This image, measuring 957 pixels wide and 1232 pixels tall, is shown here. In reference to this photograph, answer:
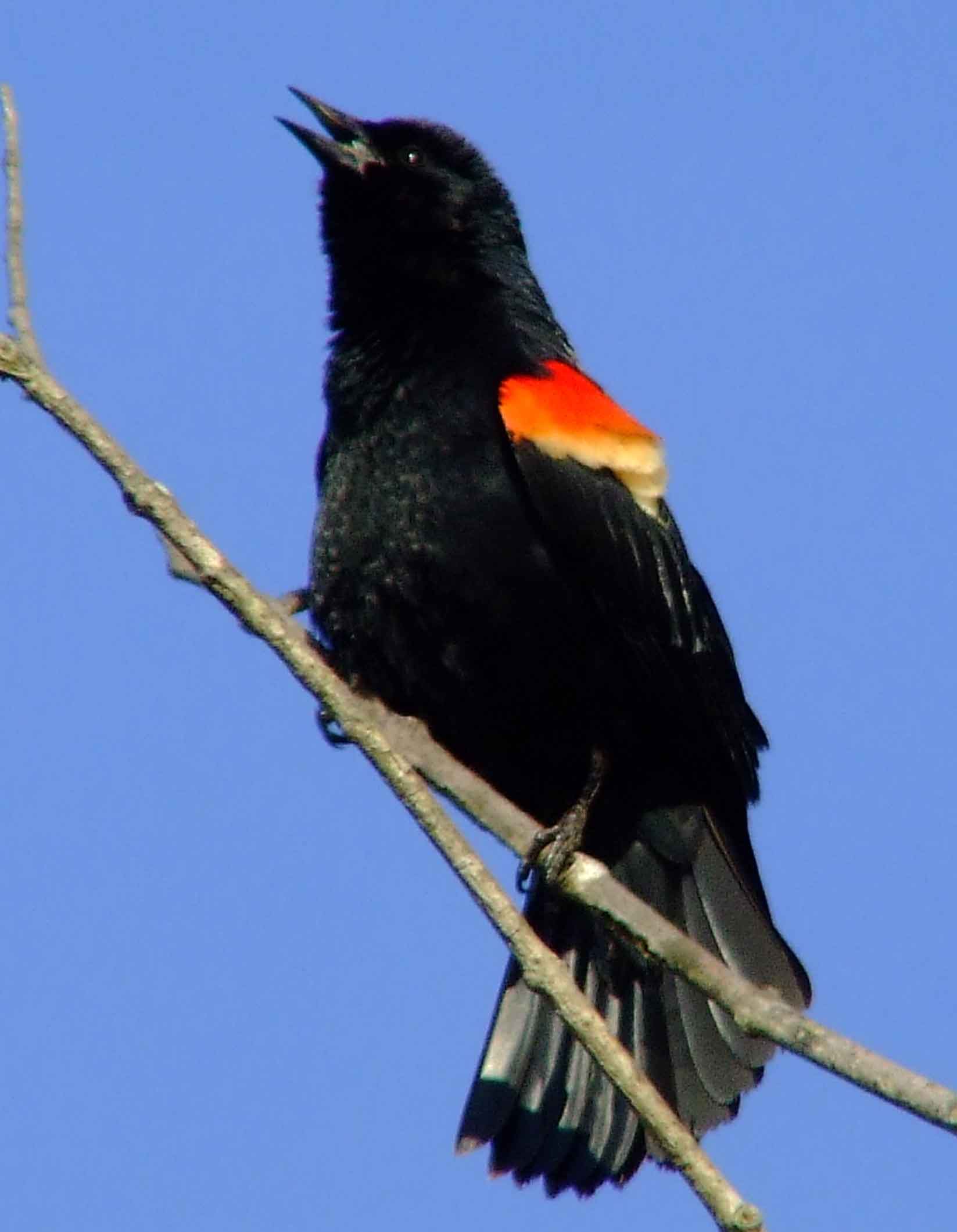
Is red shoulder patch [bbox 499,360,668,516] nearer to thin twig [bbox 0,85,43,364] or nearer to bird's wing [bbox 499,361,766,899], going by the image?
bird's wing [bbox 499,361,766,899]

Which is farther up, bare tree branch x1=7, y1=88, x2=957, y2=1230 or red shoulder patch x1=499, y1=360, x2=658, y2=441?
red shoulder patch x1=499, y1=360, x2=658, y2=441

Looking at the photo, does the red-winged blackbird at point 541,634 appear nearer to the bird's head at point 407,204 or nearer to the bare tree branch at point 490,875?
the bird's head at point 407,204

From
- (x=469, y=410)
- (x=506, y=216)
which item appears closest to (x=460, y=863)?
(x=469, y=410)

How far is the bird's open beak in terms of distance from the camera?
4945 millimetres

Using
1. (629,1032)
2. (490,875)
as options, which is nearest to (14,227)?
(490,875)

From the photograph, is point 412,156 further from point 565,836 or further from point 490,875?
point 490,875

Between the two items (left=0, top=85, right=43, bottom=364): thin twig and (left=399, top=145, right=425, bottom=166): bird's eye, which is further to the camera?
(left=399, top=145, right=425, bottom=166): bird's eye

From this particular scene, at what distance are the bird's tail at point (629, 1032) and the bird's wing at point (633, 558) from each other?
0.13 metres

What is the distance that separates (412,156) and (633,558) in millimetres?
1395

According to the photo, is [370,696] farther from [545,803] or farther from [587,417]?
[587,417]

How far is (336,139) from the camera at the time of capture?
5074 millimetres

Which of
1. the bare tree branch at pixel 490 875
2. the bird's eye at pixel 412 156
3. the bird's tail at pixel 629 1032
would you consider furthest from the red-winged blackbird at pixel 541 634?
the bare tree branch at pixel 490 875

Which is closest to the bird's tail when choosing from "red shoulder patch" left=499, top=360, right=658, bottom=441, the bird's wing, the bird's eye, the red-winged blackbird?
the red-winged blackbird

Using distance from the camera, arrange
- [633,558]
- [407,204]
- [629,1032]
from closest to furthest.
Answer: [633,558] → [629,1032] → [407,204]
